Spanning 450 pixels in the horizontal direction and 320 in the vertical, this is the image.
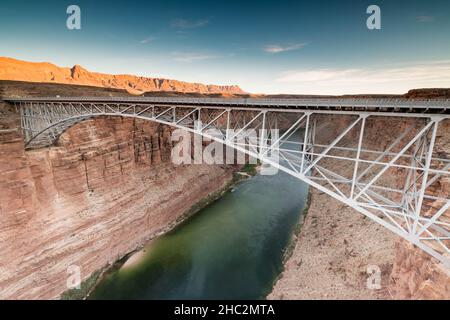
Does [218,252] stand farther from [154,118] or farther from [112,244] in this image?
[154,118]

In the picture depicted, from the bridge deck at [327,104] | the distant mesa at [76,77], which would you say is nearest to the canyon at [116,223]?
the bridge deck at [327,104]

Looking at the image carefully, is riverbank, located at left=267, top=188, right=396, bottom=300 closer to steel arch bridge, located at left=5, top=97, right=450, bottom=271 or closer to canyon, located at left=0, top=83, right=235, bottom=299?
steel arch bridge, located at left=5, top=97, right=450, bottom=271

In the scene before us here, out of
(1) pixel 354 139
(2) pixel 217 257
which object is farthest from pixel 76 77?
(1) pixel 354 139

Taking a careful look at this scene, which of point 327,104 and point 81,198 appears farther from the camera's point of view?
point 81,198

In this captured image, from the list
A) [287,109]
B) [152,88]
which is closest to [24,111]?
[287,109]


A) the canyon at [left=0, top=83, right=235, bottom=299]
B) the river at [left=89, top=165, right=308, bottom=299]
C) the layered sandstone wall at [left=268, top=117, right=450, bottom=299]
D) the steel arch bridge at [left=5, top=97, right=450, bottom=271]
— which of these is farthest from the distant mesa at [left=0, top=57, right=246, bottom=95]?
the layered sandstone wall at [left=268, top=117, right=450, bottom=299]

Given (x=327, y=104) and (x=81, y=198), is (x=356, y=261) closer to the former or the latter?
(x=327, y=104)
